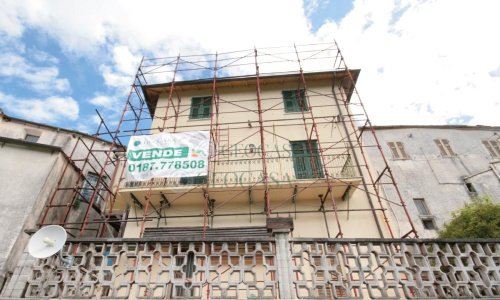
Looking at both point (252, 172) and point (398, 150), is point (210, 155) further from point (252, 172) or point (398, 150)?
point (398, 150)

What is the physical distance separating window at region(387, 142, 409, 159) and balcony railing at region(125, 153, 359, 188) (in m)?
6.11

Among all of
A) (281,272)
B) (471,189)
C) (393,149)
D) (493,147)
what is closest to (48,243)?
(281,272)

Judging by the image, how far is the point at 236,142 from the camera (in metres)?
11.6

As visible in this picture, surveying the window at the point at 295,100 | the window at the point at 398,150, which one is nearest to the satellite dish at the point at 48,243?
the window at the point at 295,100

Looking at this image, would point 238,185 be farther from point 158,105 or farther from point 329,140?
point 158,105

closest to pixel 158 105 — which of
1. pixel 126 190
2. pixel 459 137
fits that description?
pixel 126 190

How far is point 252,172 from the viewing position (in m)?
10.2

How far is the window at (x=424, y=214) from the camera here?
41.7 ft

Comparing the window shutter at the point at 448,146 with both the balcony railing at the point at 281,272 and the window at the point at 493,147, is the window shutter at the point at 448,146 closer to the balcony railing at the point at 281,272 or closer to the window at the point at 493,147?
the window at the point at 493,147

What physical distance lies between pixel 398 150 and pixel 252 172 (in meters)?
9.73

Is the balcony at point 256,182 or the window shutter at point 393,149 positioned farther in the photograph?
the window shutter at point 393,149

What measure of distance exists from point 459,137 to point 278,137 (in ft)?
38.8

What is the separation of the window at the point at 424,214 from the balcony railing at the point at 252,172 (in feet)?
18.1

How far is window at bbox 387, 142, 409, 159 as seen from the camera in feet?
49.1
